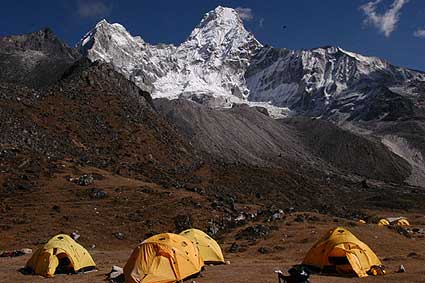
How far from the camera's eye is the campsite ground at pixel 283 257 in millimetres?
22375

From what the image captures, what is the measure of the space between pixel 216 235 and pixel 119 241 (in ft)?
23.0

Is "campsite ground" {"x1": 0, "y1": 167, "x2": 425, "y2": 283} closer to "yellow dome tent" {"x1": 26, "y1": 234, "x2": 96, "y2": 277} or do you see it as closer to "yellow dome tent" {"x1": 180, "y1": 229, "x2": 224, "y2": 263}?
"yellow dome tent" {"x1": 26, "y1": 234, "x2": 96, "y2": 277}

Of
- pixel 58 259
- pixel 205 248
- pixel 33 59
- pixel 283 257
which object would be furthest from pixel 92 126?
pixel 33 59

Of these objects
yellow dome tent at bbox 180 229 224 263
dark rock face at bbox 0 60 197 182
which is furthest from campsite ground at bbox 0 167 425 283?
dark rock face at bbox 0 60 197 182

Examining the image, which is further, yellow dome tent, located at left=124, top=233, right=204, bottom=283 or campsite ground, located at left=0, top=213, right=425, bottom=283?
campsite ground, located at left=0, top=213, right=425, bottom=283

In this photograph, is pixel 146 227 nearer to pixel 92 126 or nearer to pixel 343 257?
pixel 343 257

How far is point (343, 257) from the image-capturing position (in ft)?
77.5

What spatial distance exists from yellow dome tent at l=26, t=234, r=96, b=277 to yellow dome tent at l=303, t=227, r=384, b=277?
10.6 meters

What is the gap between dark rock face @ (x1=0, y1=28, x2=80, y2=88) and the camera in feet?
439

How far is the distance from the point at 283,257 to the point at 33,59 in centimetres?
13594

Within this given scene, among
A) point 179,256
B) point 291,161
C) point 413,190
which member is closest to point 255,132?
point 291,161

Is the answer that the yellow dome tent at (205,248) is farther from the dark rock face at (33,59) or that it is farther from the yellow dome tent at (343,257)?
the dark rock face at (33,59)

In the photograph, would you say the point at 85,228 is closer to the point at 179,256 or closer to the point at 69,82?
the point at 179,256

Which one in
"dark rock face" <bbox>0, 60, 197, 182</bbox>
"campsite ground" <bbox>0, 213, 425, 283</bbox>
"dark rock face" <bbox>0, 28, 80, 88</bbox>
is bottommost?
"campsite ground" <bbox>0, 213, 425, 283</bbox>
